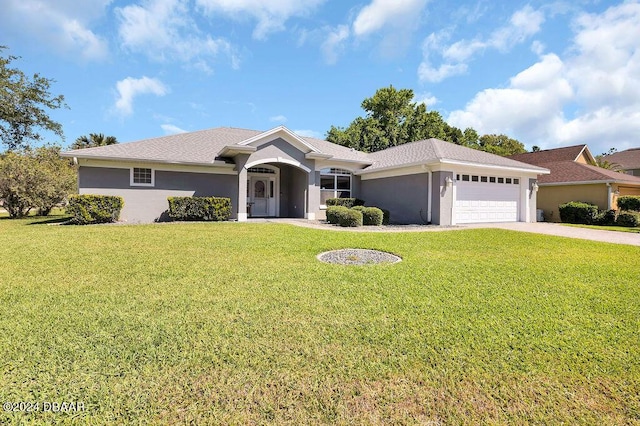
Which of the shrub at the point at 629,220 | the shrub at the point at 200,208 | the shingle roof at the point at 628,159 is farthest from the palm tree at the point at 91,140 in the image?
the shingle roof at the point at 628,159

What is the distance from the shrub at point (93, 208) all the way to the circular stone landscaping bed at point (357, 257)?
36.4 feet

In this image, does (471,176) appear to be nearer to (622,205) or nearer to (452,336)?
(622,205)

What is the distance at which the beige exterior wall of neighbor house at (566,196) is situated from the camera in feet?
66.0

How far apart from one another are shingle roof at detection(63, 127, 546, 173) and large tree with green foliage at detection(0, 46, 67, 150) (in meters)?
12.1

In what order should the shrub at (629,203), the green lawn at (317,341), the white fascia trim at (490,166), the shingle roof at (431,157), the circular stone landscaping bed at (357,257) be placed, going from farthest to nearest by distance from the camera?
A: 1. the shrub at (629,203)
2. the shingle roof at (431,157)
3. the white fascia trim at (490,166)
4. the circular stone landscaping bed at (357,257)
5. the green lawn at (317,341)

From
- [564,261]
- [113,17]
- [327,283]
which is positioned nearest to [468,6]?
[564,261]

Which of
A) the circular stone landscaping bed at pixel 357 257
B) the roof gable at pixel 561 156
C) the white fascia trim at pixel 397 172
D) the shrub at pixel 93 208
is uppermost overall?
the roof gable at pixel 561 156

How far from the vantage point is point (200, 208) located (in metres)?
15.1

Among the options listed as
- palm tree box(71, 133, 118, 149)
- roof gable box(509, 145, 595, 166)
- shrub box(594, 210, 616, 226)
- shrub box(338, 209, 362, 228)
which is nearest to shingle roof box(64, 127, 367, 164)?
shrub box(338, 209, 362, 228)

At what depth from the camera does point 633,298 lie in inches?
197

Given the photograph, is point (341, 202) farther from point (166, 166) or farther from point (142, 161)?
point (142, 161)

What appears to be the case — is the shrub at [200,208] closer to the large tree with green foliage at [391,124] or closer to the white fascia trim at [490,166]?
the white fascia trim at [490,166]

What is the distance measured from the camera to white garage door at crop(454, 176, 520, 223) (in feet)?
51.2

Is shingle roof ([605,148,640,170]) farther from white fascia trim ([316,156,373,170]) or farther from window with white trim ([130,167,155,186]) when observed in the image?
window with white trim ([130,167,155,186])
